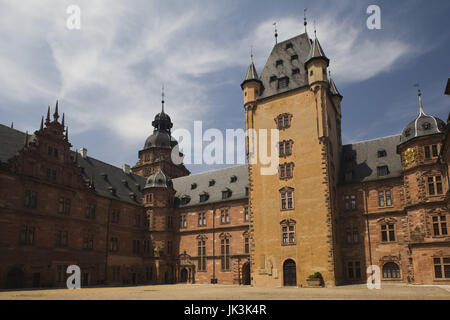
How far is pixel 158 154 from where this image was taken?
230ft

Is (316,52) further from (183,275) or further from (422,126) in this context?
(183,275)

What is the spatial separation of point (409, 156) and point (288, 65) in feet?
57.5

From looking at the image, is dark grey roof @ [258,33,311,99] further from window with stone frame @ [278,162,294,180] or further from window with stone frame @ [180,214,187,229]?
window with stone frame @ [180,214,187,229]

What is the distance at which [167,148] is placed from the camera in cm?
7062

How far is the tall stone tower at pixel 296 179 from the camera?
37.7m

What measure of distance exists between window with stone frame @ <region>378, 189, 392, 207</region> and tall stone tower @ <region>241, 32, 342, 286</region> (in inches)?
184

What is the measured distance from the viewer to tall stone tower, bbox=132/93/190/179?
6938 centimetres

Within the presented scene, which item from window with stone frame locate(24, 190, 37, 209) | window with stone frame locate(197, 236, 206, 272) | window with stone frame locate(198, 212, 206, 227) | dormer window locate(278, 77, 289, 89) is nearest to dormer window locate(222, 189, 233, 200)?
window with stone frame locate(198, 212, 206, 227)

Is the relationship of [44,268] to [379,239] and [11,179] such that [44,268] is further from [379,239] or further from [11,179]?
[379,239]

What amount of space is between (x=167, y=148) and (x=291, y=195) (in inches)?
1418

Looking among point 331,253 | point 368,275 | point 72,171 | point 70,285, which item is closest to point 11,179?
point 72,171

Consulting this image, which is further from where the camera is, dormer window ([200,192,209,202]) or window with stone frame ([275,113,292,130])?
dormer window ([200,192,209,202])

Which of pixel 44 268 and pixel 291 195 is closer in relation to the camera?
pixel 44 268

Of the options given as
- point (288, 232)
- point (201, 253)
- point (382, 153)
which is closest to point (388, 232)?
point (382, 153)
